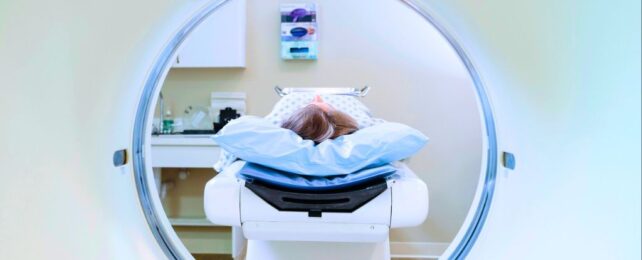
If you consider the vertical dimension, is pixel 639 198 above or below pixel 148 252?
above

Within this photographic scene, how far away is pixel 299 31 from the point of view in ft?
7.65

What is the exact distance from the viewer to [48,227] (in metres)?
0.59

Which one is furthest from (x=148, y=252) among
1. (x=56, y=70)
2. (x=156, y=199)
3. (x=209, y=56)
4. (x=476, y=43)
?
(x=209, y=56)

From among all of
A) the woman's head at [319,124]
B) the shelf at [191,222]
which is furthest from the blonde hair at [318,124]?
the shelf at [191,222]

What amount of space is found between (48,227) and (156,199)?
1.37 feet

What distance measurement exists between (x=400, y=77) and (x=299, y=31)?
73 cm

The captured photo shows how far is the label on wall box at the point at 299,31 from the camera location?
232 centimetres

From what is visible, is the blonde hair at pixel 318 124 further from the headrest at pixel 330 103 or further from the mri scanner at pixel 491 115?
the mri scanner at pixel 491 115

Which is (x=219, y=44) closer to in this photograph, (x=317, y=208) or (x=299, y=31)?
(x=299, y=31)

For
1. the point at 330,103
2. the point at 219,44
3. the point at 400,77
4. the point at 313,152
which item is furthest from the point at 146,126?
the point at 400,77

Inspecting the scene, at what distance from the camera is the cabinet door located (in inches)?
90.7

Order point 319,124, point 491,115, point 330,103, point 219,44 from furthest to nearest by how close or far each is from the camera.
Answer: point 219,44 → point 330,103 → point 319,124 → point 491,115

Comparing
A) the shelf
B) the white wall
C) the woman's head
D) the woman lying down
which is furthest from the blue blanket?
the shelf

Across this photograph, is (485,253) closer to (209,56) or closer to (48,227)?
(48,227)
